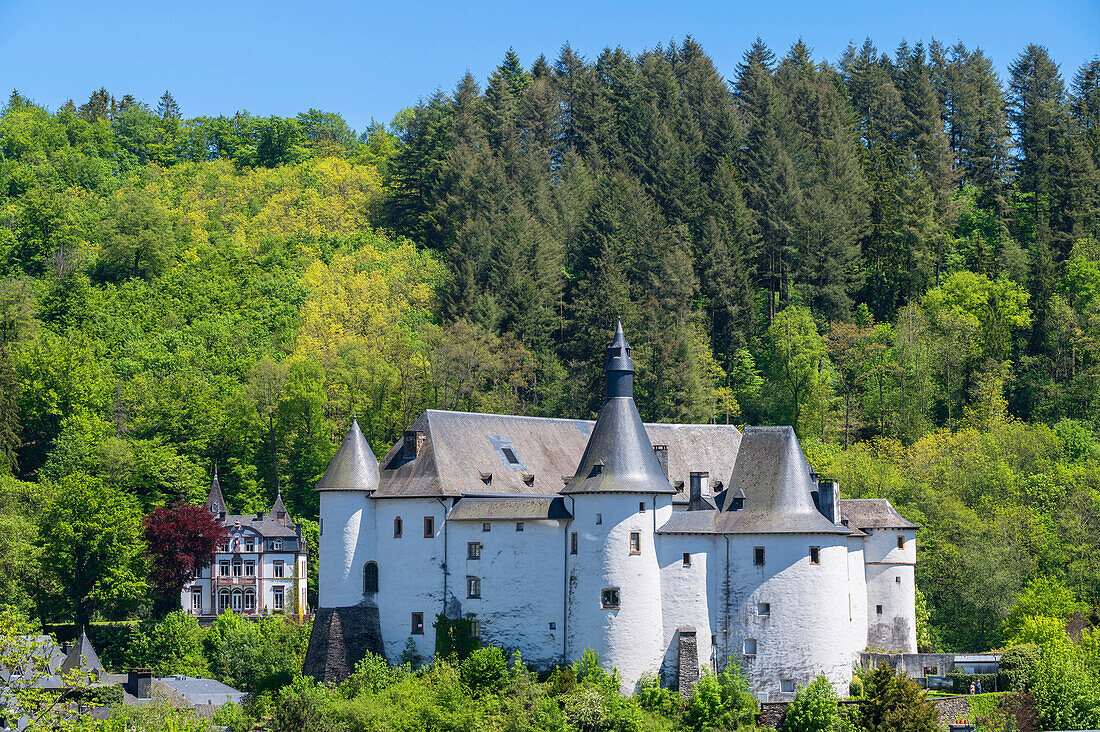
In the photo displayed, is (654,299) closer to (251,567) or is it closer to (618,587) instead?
(251,567)

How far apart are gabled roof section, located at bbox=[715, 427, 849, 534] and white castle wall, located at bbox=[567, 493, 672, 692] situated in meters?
3.34

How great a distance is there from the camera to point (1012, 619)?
195 ft

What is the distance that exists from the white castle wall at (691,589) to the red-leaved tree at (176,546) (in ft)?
93.6

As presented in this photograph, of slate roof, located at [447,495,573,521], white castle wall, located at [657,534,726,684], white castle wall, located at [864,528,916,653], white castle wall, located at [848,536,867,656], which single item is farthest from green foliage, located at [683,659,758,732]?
white castle wall, located at [864,528,916,653]

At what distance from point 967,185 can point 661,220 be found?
985 inches

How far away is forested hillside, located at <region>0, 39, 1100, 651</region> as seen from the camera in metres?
72.8

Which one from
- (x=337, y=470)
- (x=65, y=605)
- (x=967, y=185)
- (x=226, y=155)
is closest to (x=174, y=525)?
(x=65, y=605)

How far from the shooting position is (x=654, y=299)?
7919 centimetres

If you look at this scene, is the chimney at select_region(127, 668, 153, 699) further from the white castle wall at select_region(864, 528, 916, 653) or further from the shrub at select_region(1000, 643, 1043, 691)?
the shrub at select_region(1000, 643, 1043, 691)

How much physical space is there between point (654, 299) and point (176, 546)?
27949 millimetres

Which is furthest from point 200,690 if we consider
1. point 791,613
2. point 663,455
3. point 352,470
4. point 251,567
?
point 791,613

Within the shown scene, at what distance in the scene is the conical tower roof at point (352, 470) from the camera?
54.2m

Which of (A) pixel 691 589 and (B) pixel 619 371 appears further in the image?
(B) pixel 619 371

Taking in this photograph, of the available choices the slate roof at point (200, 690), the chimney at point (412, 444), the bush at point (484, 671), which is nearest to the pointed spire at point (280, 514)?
the slate roof at point (200, 690)
